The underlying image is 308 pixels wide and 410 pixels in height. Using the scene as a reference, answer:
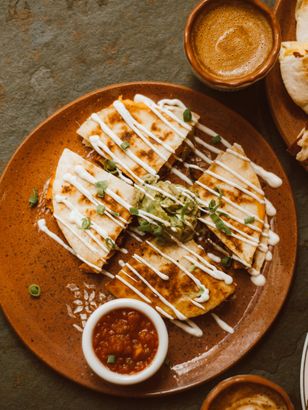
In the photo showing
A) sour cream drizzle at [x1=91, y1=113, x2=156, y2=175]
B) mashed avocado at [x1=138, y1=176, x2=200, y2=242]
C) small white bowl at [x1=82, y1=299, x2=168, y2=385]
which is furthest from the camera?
sour cream drizzle at [x1=91, y1=113, x2=156, y2=175]

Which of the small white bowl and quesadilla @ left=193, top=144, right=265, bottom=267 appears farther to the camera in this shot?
quesadilla @ left=193, top=144, right=265, bottom=267

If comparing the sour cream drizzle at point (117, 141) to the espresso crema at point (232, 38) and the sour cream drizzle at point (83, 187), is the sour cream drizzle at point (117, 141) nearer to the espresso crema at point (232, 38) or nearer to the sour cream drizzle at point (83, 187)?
the sour cream drizzle at point (83, 187)

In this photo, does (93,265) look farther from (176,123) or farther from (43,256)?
(176,123)

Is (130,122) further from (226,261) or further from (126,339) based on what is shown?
(126,339)

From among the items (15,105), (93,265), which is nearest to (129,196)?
(93,265)

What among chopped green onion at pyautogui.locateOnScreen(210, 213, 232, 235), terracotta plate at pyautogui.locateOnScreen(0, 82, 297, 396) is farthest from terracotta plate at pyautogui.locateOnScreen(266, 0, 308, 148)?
chopped green onion at pyautogui.locateOnScreen(210, 213, 232, 235)

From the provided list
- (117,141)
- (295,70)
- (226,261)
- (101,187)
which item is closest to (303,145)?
(295,70)

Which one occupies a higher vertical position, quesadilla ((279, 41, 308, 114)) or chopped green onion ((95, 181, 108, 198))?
quesadilla ((279, 41, 308, 114))

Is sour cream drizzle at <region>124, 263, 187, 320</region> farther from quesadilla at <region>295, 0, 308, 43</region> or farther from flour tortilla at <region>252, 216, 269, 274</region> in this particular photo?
quesadilla at <region>295, 0, 308, 43</region>
